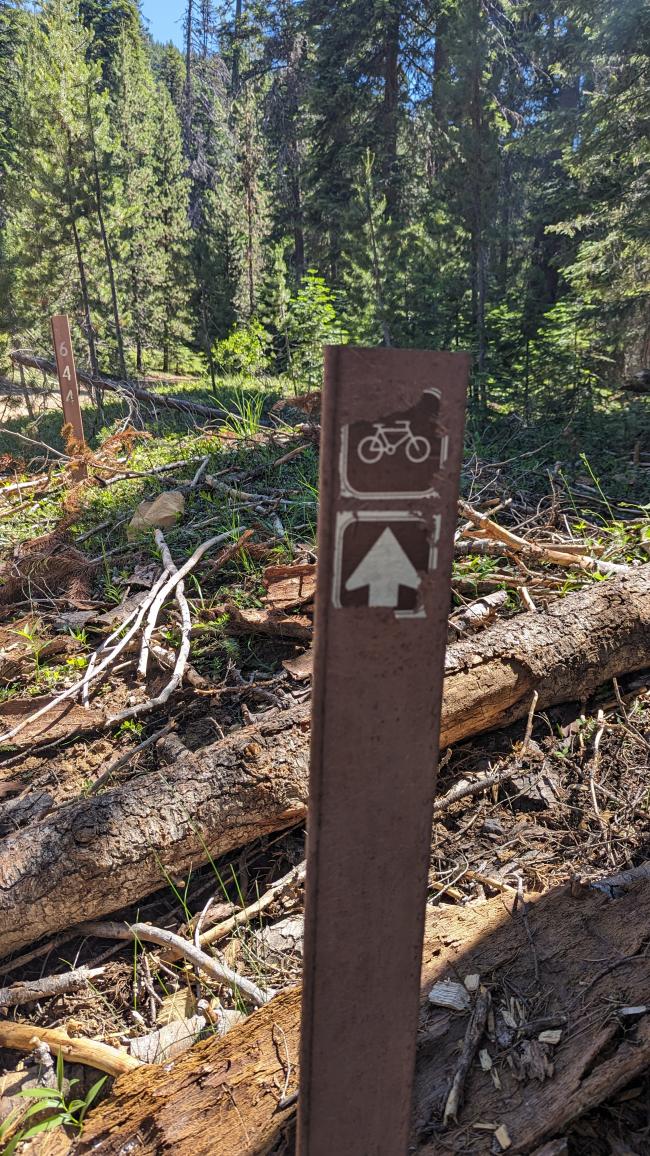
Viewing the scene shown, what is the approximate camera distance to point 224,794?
2.41 m

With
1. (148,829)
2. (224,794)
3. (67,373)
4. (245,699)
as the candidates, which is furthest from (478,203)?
(148,829)

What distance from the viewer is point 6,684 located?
3.65m

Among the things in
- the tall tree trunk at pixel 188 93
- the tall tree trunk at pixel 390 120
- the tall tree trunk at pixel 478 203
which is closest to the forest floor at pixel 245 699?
the tall tree trunk at pixel 478 203

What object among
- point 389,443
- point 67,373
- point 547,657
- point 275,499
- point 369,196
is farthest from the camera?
point 369,196

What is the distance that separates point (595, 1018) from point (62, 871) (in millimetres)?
1597

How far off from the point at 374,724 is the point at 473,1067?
111cm

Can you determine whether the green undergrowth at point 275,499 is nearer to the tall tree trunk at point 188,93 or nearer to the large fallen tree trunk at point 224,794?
the large fallen tree trunk at point 224,794

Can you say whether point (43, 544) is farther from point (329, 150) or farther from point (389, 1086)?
point (329, 150)

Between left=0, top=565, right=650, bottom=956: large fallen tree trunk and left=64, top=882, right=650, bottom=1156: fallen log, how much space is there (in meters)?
0.63

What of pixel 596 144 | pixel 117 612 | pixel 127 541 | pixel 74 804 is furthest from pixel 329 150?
pixel 74 804

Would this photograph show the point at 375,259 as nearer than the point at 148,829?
No

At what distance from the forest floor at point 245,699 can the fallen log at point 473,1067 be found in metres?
0.12

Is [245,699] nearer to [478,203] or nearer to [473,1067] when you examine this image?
[473,1067]

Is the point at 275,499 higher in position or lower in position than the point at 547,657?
higher
